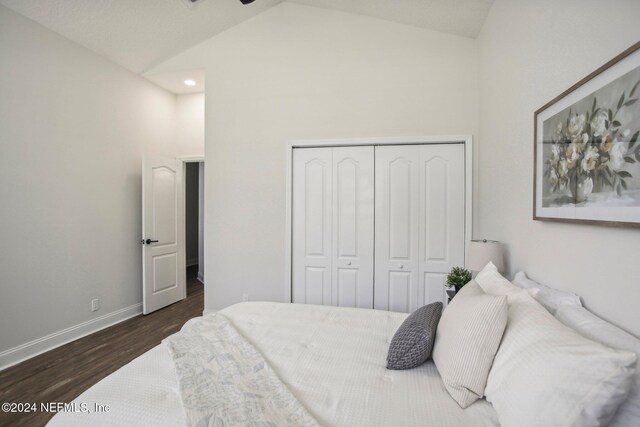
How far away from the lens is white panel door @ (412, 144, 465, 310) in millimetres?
2717

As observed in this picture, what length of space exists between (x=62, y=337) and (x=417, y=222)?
3.60 meters

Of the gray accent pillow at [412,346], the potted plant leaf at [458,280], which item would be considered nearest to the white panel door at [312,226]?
the potted plant leaf at [458,280]

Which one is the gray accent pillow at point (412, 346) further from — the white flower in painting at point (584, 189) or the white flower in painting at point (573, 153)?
the white flower in painting at point (573, 153)

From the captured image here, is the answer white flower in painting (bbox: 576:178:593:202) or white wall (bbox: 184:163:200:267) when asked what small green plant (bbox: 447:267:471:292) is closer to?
white flower in painting (bbox: 576:178:593:202)

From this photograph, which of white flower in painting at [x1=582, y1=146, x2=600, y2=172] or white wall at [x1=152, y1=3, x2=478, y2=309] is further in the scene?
white wall at [x1=152, y1=3, x2=478, y2=309]

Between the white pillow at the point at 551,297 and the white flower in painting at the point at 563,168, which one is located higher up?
the white flower in painting at the point at 563,168

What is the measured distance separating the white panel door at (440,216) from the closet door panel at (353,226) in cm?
50

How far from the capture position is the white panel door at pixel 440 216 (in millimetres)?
2717

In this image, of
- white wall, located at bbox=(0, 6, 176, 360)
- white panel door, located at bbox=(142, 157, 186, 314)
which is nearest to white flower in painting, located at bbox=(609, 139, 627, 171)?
white wall, located at bbox=(0, 6, 176, 360)

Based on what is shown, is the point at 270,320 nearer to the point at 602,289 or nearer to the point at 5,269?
the point at 602,289

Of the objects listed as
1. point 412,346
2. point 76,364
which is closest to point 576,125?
point 412,346

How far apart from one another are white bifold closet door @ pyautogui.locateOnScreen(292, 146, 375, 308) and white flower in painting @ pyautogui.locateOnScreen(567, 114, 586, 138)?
1.73 m

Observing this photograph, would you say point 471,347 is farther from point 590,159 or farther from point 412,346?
point 590,159

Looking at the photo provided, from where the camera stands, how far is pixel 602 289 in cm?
105
